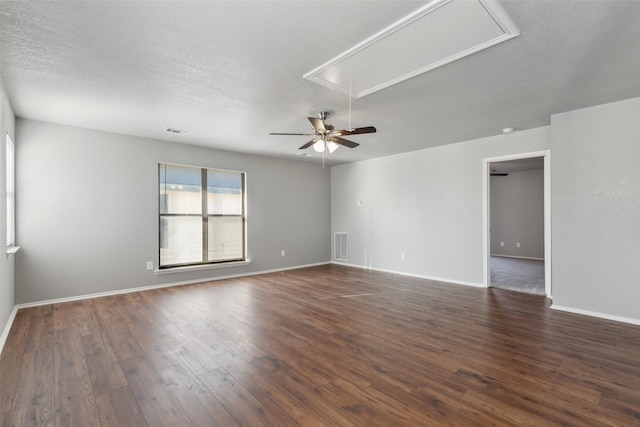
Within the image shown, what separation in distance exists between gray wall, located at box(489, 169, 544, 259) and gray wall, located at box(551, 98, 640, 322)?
535cm

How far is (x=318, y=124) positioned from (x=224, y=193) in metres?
3.41

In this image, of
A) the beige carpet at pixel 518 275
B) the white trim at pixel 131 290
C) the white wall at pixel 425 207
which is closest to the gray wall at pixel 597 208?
the white wall at pixel 425 207

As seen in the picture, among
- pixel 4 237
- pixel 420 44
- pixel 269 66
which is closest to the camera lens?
pixel 420 44

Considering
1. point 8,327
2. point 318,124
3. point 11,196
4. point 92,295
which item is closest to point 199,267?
point 92,295

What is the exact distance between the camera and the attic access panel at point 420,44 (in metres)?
1.87

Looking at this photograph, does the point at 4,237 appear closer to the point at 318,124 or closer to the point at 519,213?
the point at 318,124

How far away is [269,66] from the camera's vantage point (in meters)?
2.58

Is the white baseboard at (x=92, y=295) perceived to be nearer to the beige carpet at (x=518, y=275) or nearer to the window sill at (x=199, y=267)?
the window sill at (x=199, y=267)

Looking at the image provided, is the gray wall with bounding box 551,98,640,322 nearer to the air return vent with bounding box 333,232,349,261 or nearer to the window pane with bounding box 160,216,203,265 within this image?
the air return vent with bounding box 333,232,349,261

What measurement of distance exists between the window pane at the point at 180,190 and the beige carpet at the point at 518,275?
570 cm

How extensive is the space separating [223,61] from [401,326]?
126 inches

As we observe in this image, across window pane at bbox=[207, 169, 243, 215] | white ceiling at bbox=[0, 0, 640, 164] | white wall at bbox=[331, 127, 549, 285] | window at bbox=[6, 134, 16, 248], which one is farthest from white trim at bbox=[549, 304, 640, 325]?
window at bbox=[6, 134, 16, 248]

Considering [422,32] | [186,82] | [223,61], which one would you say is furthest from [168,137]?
[422,32]

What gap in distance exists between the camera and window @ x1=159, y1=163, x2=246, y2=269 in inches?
210
